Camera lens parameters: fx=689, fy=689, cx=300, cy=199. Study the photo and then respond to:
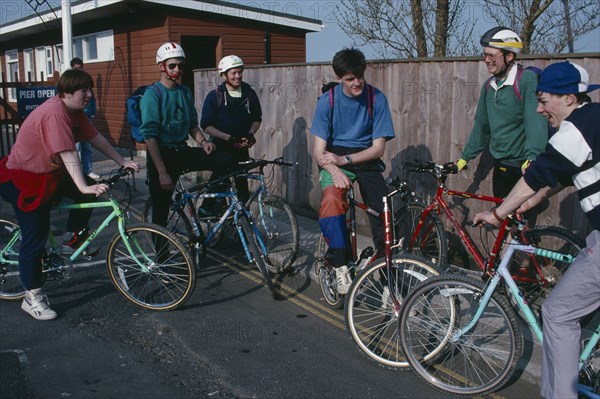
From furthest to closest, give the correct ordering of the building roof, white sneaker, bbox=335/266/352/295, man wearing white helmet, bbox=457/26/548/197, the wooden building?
the wooden building
the building roof
white sneaker, bbox=335/266/352/295
man wearing white helmet, bbox=457/26/548/197

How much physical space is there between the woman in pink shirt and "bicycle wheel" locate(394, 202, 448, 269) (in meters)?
2.61

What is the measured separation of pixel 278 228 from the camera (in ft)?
22.5

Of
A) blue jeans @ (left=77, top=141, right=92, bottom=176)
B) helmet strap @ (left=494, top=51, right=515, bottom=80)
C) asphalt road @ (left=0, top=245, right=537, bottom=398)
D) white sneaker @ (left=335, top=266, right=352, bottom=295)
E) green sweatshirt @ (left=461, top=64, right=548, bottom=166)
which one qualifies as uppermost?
helmet strap @ (left=494, top=51, right=515, bottom=80)

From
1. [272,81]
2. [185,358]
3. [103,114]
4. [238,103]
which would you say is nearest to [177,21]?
[103,114]

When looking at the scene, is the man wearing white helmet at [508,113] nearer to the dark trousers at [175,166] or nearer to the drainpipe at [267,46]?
the dark trousers at [175,166]

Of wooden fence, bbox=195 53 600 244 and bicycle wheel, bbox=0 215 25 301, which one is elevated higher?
wooden fence, bbox=195 53 600 244

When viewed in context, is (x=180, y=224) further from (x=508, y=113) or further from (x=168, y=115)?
(x=508, y=113)

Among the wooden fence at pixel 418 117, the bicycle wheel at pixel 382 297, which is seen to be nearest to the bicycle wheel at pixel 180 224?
the bicycle wheel at pixel 382 297

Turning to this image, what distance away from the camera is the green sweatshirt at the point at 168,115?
247 inches

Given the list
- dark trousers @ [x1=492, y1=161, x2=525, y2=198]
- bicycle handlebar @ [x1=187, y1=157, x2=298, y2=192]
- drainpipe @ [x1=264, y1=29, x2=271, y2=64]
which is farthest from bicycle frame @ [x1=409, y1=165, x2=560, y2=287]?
drainpipe @ [x1=264, y1=29, x2=271, y2=64]

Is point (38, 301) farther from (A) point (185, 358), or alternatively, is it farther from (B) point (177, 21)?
(B) point (177, 21)

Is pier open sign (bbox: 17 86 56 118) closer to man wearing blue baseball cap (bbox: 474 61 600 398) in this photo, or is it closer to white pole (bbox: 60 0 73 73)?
white pole (bbox: 60 0 73 73)

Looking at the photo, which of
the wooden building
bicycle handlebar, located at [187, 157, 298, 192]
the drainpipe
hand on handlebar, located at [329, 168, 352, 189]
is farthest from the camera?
the drainpipe

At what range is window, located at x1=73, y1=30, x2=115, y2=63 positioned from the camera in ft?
64.7
